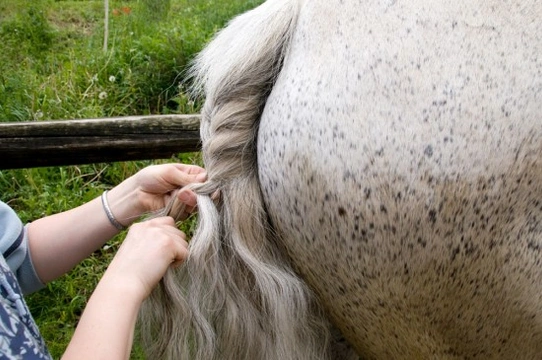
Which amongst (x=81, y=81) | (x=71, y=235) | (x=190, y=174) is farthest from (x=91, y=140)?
(x=81, y=81)

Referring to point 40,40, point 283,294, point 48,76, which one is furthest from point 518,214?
point 40,40

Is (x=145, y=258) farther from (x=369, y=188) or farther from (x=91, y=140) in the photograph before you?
(x=91, y=140)

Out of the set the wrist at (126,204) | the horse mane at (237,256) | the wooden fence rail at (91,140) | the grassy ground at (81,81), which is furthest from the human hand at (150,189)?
the grassy ground at (81,81)

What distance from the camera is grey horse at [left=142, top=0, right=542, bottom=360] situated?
0.81 m

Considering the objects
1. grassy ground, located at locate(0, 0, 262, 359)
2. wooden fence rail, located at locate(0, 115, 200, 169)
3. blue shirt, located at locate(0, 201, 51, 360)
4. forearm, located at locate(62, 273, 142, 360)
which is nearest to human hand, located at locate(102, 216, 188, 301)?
forearm, located at locate(62, 273, 142, 360)

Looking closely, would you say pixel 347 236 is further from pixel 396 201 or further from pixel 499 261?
pixel 499 261

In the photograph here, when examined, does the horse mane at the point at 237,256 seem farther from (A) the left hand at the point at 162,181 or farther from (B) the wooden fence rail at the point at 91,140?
(B) the wooden fence rail at the point at 91,140

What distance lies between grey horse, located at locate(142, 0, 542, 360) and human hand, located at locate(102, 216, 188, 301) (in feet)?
0.11

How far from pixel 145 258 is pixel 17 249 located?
32 centimetres

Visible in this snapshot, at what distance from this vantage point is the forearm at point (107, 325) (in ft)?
2.86

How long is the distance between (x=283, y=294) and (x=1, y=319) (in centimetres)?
39

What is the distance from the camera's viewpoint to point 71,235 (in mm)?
1204

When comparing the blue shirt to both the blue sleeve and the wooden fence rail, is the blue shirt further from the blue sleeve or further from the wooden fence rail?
the wooden fence rail

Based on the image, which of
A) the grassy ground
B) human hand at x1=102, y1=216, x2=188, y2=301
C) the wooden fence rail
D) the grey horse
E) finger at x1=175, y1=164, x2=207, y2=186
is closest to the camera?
the grey horse
